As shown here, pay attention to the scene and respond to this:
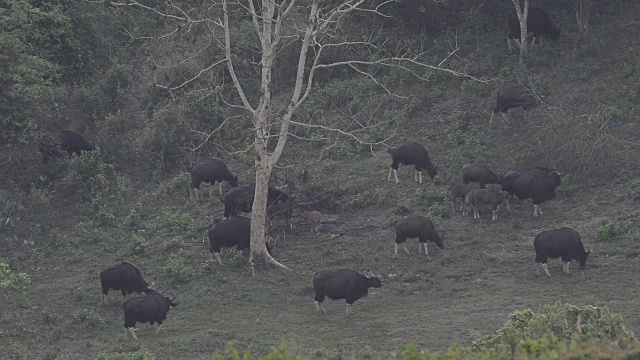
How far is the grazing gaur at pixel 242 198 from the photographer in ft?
80.9

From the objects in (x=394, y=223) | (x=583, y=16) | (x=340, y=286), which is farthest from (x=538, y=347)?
(x=583, y=16)

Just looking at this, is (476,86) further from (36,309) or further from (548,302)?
(36,309)

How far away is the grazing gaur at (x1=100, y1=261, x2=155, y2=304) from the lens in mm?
21500

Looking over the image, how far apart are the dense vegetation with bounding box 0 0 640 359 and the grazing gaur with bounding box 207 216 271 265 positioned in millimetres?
314

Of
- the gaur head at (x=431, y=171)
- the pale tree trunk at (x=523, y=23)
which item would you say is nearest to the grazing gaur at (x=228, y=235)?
the gaur head at (x=431, y=171)

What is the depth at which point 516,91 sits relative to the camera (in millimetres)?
27375

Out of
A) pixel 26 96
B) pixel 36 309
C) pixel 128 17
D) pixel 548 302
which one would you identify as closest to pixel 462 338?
pixel 548 302

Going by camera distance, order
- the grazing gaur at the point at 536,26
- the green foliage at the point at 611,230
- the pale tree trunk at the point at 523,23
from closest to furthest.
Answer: the green foliage at the point at 611,230, the pale tree trunk at the point at 523,23, the grazing gaur at the point at 536,26

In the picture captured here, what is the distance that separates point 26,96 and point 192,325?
9.10 meters

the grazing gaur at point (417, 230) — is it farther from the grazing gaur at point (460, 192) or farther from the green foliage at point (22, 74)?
the green foliage at point (22, 74)

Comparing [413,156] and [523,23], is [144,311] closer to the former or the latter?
[413,156]

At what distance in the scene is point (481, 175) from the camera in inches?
967

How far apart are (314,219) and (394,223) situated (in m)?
1.67

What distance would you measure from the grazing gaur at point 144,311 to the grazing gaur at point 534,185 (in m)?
7.93
